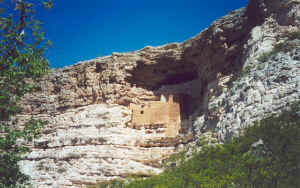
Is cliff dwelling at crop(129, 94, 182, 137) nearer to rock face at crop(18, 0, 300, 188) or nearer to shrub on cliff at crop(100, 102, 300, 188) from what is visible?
rock face at crop(18, 0, 300, 188)

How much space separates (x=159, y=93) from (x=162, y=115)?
11.7ft

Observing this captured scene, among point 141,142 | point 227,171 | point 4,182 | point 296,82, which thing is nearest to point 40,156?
point 141,142

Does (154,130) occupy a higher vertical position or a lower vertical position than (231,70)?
lower

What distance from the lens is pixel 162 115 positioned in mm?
20094

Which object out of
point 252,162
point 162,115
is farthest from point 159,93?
point 252,162

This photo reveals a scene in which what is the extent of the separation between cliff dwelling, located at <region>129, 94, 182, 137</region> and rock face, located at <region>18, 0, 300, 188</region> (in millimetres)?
321

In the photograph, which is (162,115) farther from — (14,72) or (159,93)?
(14,72)

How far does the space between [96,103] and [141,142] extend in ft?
15.2

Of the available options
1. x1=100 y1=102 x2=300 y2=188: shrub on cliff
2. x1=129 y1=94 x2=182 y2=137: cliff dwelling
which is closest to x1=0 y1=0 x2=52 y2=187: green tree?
x1=100 y1=102 x2=300 y2=188: shrub on cliff

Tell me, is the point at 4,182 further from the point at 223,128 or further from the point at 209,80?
the point at 209,80

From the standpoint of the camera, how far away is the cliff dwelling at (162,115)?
19766 mm

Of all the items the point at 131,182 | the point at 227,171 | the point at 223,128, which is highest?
the point at 223,128

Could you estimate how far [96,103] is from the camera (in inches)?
853

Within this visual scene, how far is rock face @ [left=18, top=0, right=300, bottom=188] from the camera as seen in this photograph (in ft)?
49.7
